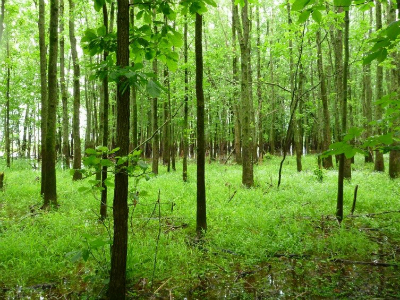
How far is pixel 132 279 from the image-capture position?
13.9 ft

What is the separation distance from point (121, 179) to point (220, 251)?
293 cm

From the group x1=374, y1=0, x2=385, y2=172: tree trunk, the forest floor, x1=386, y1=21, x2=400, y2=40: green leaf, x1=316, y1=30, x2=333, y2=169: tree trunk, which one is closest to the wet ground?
the forest floor

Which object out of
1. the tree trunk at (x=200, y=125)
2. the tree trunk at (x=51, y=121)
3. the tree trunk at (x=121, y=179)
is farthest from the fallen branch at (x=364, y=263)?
the tree trunk at (x=51, y=121)

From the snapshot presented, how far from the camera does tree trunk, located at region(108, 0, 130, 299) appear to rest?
9.64ft

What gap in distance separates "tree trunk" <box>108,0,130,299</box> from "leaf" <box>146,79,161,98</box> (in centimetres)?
62

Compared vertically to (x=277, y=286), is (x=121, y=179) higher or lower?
higher

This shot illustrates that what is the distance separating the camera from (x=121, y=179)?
3.08m

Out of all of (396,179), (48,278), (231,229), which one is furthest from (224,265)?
(396,179)

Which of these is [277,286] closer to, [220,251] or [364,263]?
[220,251]

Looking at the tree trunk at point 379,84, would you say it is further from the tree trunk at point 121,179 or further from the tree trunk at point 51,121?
the tree trunk at point 51,121

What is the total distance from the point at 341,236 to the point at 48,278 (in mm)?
5326

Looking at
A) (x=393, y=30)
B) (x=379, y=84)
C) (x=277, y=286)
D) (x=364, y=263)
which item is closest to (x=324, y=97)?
(x=379, y=84)

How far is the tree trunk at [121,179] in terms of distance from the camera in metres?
2.94

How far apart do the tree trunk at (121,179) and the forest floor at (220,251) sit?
0.77 feet
